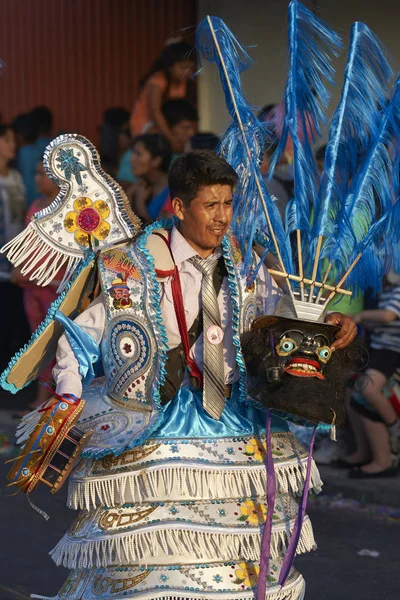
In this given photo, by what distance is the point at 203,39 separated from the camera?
4.43m

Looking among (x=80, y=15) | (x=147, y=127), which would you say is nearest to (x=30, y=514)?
(x=147, y=127)

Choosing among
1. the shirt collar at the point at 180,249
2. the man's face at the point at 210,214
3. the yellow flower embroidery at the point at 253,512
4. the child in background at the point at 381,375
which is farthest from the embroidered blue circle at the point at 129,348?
the child in background at the point at 381,375

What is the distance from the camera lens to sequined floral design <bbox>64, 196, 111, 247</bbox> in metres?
4.68

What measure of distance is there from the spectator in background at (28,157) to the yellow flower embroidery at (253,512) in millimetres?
6714

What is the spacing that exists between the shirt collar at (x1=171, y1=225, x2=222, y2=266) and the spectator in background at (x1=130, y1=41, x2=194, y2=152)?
5534 millimetres

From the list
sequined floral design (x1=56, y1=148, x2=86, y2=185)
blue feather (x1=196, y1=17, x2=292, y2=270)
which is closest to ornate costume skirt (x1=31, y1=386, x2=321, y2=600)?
blue feather (x1=196, y1=17, x2=292, y2=270)

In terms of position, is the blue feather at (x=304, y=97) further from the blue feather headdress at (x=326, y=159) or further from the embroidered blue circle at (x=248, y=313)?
the embroidered blue circle at (x=248, y=313)

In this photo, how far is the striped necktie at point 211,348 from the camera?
14.1ft

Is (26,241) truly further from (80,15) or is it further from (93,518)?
(80,15)

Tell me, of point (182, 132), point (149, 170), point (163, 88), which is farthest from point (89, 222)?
point (163, 88)

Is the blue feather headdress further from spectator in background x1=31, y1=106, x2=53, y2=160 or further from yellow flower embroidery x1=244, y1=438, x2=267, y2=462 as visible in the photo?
spectator in background x1=31, y1=106, x2=53, y2=160

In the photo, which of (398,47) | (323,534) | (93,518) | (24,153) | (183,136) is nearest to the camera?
(93,518)

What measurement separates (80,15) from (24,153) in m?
1.32

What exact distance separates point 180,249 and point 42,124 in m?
6.58
